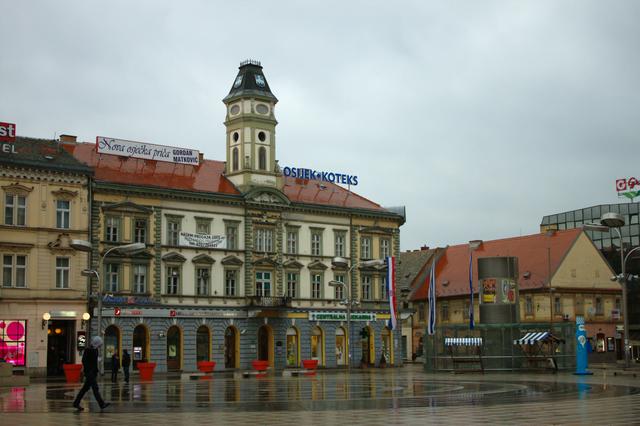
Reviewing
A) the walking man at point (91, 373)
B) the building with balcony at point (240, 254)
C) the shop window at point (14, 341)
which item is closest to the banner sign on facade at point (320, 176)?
the building with balcony at point (240, 254)

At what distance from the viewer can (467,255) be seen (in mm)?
101625

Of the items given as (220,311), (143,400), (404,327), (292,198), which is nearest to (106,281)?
(220,311)

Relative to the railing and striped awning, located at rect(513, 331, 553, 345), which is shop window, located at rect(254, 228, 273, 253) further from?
striped awning, located at rect(513, 331, 553, 345)

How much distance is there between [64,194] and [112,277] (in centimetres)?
666

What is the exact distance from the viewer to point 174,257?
69.4 metres

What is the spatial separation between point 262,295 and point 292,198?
875 cm

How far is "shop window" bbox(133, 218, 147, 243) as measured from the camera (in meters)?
68.0

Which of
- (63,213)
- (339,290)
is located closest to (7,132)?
(63,213)

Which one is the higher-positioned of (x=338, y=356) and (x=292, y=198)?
(x=292, y=198)

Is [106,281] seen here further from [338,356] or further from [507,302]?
[507,302]

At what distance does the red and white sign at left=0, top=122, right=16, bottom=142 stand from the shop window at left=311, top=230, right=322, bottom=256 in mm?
25628

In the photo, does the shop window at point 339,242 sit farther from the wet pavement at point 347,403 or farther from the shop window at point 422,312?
the wet pavement at point 347,403

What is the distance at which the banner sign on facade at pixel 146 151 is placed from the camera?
69375 millimetres

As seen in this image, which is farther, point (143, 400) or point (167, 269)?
point (167, 269)
